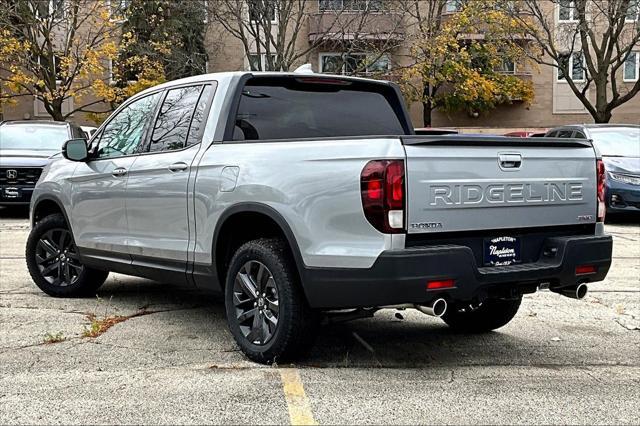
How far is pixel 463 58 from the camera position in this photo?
27.2 metres

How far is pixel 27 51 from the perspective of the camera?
25281mm

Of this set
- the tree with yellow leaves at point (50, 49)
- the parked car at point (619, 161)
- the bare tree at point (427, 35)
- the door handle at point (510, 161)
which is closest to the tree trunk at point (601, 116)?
the bare tree at point (427, 35)

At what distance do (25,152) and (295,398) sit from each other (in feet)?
39.9

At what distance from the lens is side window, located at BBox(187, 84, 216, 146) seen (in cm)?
552

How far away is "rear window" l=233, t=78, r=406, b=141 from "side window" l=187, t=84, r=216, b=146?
0.27 m

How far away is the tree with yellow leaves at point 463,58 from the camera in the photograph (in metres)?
26.6

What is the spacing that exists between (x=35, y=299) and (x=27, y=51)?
20.4 metres

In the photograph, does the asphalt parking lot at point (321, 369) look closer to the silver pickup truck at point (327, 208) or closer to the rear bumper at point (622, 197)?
the silver pickup truck at point (327, 208)

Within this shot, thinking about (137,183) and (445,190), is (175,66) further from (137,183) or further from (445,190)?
(445,190)

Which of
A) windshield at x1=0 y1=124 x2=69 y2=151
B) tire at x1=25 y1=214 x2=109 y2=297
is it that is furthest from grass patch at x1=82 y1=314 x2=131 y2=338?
windshield at x1=0 y1=124 x2=69 y2=151

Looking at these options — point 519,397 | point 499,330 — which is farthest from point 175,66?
point 519,397

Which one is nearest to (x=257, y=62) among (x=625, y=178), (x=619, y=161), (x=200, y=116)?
(x=619, y=161)

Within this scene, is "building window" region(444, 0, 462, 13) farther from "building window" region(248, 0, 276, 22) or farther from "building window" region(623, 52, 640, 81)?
"building window" region(623, 52, 640, 81)

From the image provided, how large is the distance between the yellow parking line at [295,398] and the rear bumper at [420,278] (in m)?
0.47
